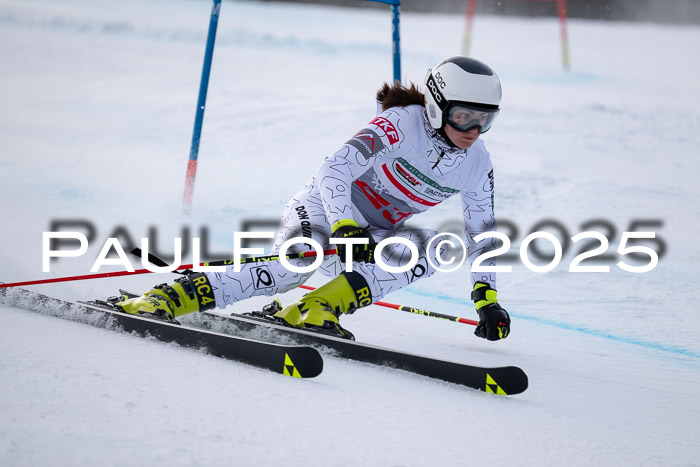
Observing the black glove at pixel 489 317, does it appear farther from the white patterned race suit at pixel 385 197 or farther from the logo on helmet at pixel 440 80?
the logo on helmet at pixel 440 80

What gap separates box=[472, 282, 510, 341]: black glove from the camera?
3.18m

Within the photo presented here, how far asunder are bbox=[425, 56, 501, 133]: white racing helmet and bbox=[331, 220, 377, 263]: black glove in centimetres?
57

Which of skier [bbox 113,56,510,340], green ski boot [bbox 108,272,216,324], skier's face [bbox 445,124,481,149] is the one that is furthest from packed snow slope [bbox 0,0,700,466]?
skier's face [bbox 445,124,481,149]

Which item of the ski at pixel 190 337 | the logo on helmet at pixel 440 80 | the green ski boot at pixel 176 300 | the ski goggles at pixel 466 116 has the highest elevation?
the logo on helmet at pixel 440 80

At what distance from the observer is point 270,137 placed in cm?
825

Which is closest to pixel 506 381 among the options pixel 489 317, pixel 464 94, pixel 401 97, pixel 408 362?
pixel 408 362

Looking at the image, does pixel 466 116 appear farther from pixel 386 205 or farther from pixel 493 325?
pixel 493 325

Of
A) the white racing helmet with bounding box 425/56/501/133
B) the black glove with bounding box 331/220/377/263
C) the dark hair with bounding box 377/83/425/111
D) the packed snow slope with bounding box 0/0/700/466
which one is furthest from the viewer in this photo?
the dark hair with bounding box 377/83/425/111

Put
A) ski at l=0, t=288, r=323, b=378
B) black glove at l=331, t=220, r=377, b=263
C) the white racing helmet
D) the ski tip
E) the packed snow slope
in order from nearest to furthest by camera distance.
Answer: the packed snow slope
ski at l=0, t=288, r=323, b=378
the ski tip
black glove at l=331, t=220, r=377, b=263
the white racing helmet

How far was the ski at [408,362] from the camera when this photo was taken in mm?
2754

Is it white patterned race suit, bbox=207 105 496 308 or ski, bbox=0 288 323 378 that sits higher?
white patterned race suit, bbox=207 105 496 308

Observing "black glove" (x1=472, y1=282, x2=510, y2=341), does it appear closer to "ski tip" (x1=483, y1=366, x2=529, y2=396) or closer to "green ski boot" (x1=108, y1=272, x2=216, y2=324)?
"ski tip" (x1=483, y1=366, x2=529, y2=396)

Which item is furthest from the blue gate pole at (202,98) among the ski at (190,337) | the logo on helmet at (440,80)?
the logo on helmet at (440,80)

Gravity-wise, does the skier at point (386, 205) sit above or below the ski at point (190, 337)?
above
